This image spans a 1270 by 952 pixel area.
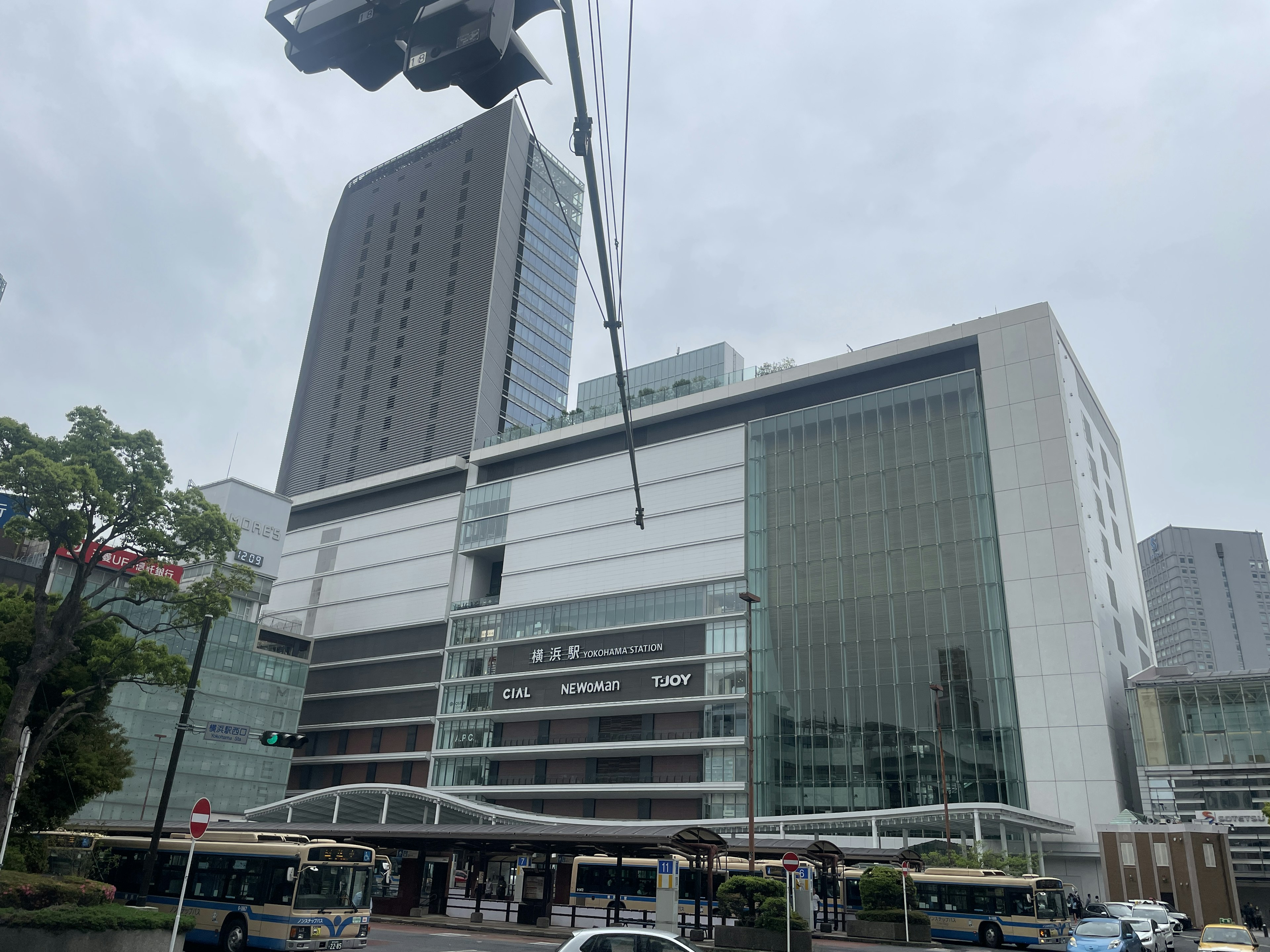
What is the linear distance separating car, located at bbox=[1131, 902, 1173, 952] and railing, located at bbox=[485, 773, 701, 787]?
29.4 metres

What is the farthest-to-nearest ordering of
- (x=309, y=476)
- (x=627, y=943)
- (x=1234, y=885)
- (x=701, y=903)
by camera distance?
1. (x=309, y=476)
2. (x=1234, y=885)
3. (x=701, y=903)
4. (x=627, y=943)

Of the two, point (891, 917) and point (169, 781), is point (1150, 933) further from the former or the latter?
point (169, 781)

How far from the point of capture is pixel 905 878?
34.2 m

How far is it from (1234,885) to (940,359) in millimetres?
37816

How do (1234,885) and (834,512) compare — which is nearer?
(1234,885)

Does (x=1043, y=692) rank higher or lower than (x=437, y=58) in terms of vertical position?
A: higher

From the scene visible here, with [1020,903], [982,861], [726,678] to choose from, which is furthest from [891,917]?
[726,678]

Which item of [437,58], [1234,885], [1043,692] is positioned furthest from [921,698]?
[437,58]

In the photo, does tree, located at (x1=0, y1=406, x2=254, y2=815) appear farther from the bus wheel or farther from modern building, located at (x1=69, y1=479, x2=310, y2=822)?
modern building, located at (x1=69, y1=479, x2=310, y2=822)

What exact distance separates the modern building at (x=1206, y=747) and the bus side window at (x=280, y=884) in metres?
50.4

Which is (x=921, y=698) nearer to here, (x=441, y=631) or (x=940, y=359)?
(x=940, y=359)

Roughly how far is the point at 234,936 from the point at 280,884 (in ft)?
7.20

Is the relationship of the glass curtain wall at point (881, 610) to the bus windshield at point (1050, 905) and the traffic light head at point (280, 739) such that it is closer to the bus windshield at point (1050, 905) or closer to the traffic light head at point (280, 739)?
the bus windshield at point (1050, 905)

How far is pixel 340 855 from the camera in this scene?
25.9 meters
